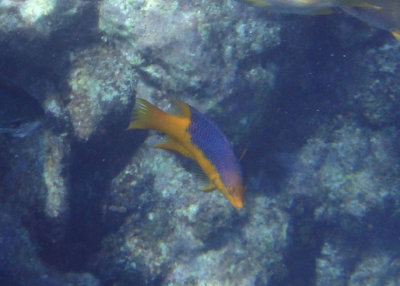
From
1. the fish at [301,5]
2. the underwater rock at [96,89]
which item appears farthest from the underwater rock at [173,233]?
the fish at [301,5]

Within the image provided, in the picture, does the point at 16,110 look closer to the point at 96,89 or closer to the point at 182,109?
the point at 96,89

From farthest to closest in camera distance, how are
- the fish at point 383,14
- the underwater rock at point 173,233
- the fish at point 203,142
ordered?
the underwater rock at point 173,233 → the fish at point 383,14 → the fish at point 203,142

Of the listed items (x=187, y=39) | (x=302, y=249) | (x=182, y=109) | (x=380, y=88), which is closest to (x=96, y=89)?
(x=187, y=39)

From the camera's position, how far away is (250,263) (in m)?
3.72

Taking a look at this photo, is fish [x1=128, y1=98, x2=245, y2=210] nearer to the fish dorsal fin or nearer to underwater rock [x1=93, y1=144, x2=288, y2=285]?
the fish dorsal fin

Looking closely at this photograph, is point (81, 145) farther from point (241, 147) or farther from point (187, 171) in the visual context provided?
point (241, 147)

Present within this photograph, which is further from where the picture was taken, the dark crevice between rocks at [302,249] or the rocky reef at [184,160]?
the dark crevice between rocks at [302,249]

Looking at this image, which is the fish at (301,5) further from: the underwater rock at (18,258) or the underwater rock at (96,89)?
the underwater rock at (18,258)

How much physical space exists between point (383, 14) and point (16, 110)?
293cm

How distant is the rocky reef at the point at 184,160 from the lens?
2828 millimetres

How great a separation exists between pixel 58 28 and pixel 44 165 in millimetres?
1348

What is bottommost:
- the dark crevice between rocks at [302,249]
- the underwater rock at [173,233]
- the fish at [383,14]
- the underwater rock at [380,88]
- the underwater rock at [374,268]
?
the underwater rock at [374,268]

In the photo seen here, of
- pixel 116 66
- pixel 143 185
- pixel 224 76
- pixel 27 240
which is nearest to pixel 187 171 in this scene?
pixel 143 185

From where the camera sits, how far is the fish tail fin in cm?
207
